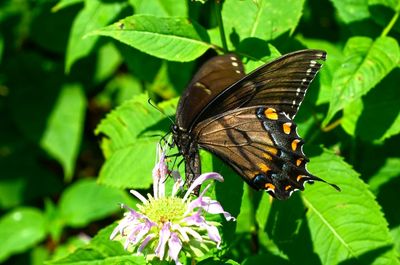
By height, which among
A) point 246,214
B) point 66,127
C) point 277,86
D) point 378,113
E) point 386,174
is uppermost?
point 277,86

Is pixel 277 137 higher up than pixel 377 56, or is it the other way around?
pixel 377 56

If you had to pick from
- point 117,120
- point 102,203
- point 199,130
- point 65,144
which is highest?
point 199,130

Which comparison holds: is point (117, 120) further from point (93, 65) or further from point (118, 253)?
point (93, 65)

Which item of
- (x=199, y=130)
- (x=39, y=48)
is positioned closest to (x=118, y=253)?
(x=199, y=130)

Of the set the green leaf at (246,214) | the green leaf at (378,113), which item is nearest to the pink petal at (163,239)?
the green leaf at (246,214)

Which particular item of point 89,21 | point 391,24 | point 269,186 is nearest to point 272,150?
point 269,186

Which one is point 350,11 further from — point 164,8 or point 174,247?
point 174,247

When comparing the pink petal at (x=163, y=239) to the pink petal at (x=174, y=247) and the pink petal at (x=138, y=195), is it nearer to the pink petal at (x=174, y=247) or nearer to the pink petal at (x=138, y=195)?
the pink petal at (x=174, y=247)
